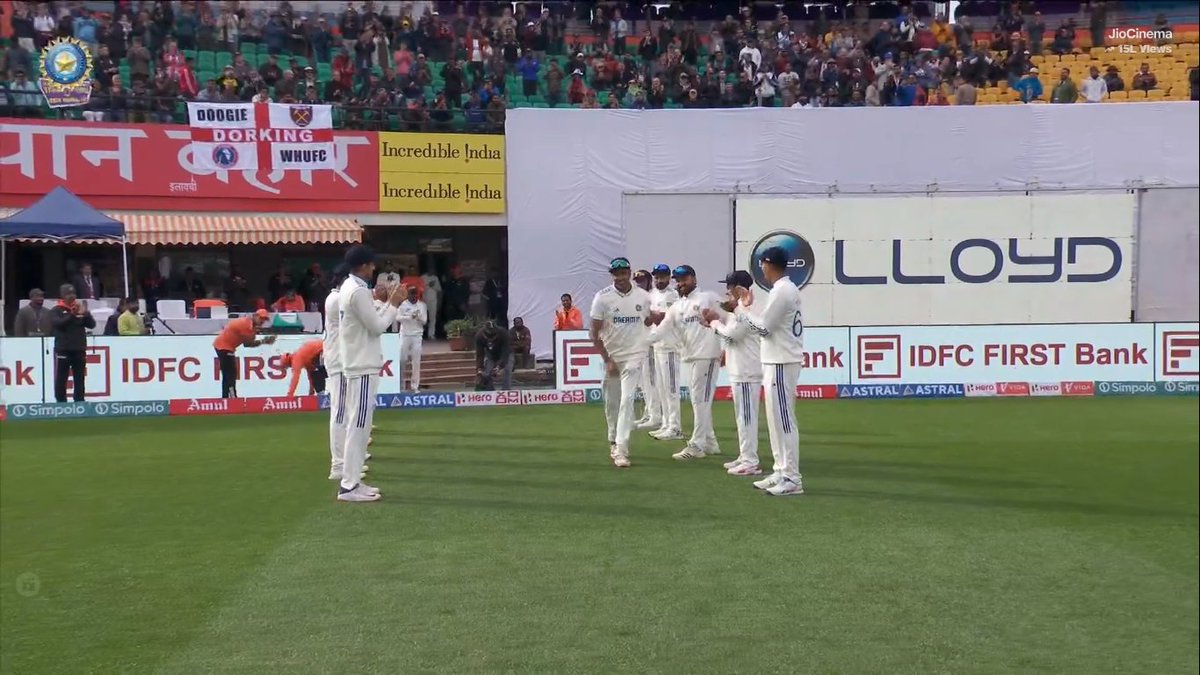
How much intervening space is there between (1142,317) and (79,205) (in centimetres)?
1768

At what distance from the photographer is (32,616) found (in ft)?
18.4

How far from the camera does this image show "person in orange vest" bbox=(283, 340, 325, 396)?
14.5 meters

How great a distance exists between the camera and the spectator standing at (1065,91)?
1712cm

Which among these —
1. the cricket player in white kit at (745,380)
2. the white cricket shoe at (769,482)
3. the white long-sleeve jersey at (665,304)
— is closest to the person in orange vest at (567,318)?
the white long-sleeve jersey at (665,304)

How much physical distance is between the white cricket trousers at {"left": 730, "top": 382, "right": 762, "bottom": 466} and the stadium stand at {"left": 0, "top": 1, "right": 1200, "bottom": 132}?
9.44 metres

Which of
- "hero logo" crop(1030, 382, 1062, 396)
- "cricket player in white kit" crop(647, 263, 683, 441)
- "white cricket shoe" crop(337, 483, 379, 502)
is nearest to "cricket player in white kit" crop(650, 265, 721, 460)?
"cricket player in white kit" crop(647, 263, 683, 441)

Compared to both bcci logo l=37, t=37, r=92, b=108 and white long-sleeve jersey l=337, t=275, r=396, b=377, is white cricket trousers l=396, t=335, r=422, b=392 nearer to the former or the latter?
bcci logo l=37, t=37, r=92, b=108

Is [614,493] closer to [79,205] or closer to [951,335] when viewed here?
[951,335]

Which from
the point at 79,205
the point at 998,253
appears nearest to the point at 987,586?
the point at 998,253

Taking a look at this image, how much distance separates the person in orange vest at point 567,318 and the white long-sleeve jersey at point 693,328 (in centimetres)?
635

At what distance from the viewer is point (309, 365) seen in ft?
49.4

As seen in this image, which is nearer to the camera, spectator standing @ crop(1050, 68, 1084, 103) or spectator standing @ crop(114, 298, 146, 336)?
spectator standing @ crop(114, 298, 146, 336)

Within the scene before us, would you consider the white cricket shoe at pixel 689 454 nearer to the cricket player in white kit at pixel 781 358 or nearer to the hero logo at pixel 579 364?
the cricket player in white kit at pixel 781 358

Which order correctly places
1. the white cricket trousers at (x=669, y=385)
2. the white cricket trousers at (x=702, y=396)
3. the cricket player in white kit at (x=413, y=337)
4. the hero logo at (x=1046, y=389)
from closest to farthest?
the white cricket trousers at (x=702, y=396), the white cricket trousers at (x=669, y=385), the cricket player in white kit at (x=413, y=337), the hero logo at (x=1046, y=389)
